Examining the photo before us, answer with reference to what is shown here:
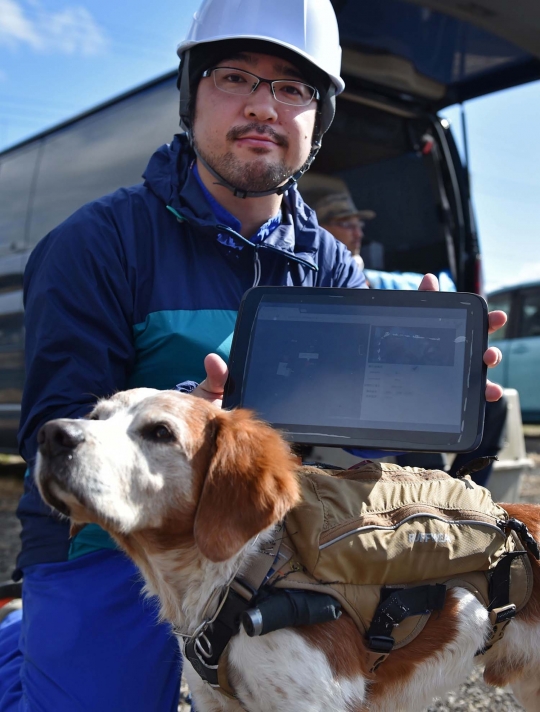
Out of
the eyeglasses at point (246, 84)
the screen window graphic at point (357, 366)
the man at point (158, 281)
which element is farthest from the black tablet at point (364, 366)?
the eyeglasses at point (246, 84)

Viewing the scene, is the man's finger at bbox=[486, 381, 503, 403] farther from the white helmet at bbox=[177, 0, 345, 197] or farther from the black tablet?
the white helmet at bbox=[177, 0, 345, 197]

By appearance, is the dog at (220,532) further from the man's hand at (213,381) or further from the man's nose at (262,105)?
the man's nose at (262,105)

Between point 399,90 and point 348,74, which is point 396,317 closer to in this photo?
point 348,74

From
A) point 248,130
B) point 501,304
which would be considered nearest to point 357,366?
point 248,130

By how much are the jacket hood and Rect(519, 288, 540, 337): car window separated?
8894 millimetres

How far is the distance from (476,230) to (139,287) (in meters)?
3.67

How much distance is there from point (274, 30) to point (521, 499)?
16.6 feet

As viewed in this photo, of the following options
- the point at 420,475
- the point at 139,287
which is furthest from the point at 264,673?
the point at 139,287

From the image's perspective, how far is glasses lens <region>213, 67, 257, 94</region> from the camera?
8.84ft

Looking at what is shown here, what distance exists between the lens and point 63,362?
2398 mm

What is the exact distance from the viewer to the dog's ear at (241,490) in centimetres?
185

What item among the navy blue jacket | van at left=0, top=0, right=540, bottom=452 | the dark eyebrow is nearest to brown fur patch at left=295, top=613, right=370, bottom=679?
the navy blue jacket

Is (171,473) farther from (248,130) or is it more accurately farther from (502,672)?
(248,130)

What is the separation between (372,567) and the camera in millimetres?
1936
